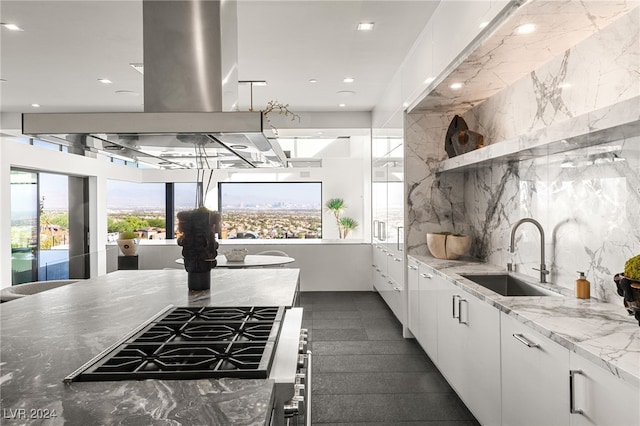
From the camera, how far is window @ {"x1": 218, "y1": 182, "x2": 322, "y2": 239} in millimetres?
11734

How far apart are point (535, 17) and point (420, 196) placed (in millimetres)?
2432

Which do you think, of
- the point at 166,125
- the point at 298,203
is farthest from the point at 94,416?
the point at 298,203

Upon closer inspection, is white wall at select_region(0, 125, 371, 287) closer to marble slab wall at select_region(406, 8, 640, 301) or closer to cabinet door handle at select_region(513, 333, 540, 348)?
marble slab wall at select_region(406, 8, 640, 301)

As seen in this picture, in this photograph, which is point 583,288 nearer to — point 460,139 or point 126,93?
point 460,139

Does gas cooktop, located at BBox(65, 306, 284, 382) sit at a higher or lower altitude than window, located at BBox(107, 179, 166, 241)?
lower

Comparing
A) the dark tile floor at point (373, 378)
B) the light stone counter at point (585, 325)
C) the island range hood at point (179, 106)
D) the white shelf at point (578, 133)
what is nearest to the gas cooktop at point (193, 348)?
the island range hood at point (179, 106)

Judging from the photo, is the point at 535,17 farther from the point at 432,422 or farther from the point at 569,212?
the point at 432,422

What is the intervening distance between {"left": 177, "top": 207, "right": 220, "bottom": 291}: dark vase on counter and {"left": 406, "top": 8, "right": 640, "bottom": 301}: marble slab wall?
6.34 feet

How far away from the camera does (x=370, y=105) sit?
641 centimetres

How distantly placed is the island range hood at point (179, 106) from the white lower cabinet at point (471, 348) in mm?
1425

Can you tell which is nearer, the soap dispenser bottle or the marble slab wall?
the marble slab wall

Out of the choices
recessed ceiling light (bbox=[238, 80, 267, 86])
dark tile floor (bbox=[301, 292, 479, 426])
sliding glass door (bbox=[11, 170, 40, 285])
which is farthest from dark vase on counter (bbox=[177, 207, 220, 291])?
sliding glass door (bbox=[11, 170, 40, 285])

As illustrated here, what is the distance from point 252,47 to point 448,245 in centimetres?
244

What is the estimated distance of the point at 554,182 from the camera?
2789 mm
